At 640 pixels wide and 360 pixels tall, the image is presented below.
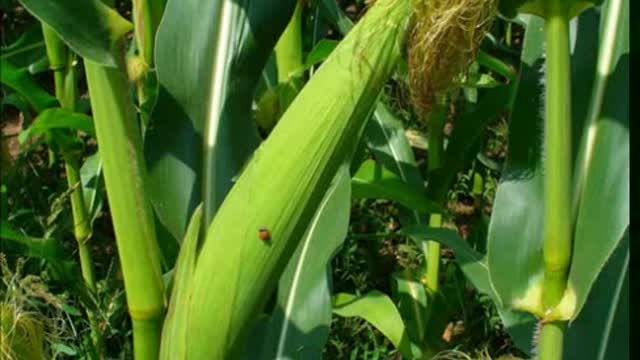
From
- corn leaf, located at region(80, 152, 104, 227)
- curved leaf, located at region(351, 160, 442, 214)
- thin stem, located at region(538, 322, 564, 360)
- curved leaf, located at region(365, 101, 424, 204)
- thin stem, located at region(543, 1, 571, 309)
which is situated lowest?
corn leaf, located at region(80, 152, 104, 227)

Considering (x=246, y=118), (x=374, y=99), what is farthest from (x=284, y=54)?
(x=374, y=99)

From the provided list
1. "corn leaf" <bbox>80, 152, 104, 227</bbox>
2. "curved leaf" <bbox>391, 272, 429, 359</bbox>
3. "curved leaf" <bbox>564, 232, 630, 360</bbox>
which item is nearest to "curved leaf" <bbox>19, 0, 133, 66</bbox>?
"curved leaf" <bbox>564, 232, 630, 360</bbox>

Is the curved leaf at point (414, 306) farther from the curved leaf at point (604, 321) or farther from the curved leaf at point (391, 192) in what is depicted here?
the curved leaf at point (604, 321)

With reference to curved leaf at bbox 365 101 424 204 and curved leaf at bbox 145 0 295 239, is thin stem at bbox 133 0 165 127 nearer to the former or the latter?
curved leaf at bbox 145 0 295 239

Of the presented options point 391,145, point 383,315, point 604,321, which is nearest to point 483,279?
point 604,321

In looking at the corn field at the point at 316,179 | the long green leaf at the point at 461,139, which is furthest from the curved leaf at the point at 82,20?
the long green leaf at the point at 461,139

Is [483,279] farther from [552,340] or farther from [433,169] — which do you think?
[433,169]

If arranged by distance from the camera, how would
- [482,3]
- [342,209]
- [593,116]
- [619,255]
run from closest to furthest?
1. [482,3]
2. [593,116]
3. [619,255]
4. [342,209]
